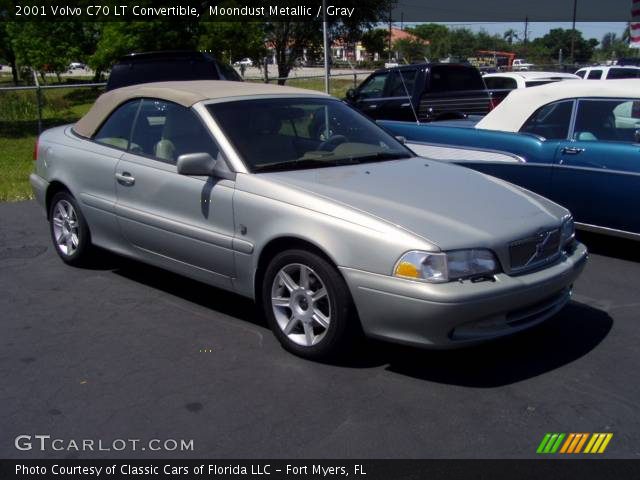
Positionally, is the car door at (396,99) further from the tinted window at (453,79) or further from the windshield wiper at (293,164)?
the windshield wiper at (293,164)

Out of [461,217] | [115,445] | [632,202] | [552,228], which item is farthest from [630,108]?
[115,445]

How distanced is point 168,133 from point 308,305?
1799 mm

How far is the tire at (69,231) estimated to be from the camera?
5969mm

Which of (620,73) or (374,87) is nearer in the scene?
(374,87)

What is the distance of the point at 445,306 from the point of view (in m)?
3.74

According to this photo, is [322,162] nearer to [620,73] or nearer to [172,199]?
[172,199]

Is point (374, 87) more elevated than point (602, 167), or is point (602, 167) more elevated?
point (374, 87)

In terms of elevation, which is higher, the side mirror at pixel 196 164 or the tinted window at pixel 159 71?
the tinted window at pixel 159 71

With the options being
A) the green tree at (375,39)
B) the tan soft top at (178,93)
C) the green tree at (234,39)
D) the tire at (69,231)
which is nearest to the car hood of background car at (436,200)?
the tan soft top at (178,93)

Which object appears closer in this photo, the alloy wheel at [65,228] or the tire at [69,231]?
the tire at [69,231]

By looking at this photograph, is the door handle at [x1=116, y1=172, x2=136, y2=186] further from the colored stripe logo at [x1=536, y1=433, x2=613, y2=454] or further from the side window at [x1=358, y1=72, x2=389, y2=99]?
the side window at [x1=358, y1=72, x2=389, y2=99]

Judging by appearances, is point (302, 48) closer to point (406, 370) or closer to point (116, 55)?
point (116, 55)

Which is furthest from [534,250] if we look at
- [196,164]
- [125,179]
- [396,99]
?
[396,99]

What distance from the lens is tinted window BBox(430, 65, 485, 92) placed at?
12.2 meters
